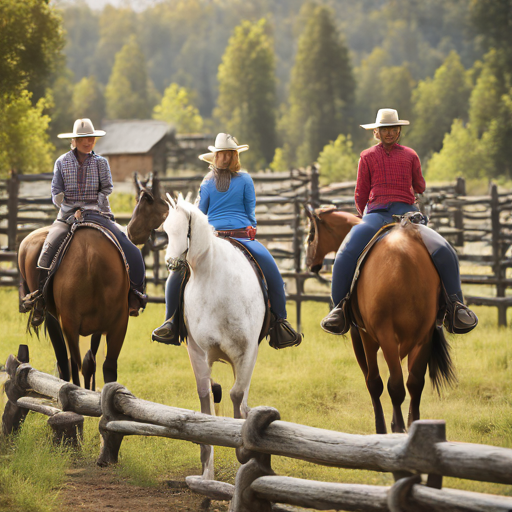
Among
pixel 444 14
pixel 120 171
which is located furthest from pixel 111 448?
pixel 444 14

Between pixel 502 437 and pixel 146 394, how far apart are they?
157 inches

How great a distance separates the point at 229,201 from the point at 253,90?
216ft

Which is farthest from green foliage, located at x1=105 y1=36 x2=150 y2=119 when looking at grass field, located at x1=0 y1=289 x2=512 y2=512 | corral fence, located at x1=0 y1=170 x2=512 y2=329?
grass field, located at x1=0 y1=289 x2=512 y2=512

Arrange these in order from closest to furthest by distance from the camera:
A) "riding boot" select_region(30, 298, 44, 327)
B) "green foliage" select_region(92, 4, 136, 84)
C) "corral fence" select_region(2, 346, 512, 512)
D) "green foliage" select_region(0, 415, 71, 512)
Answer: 1. "corral fence" select_region(2, 346, 512, 512)
2. "green foliage" select_region(0, 415, 71, 512)
3. "riding boot" select_region(30, 298, 44, 327)
4. "green foliage" select_region(92, 4, 136, 84)

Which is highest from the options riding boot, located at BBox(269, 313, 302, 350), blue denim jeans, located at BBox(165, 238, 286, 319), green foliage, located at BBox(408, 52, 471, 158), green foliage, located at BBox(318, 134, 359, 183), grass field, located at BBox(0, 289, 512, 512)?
green foliage, located at BBox(408, 52, 471, 158)

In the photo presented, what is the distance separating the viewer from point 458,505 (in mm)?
3236

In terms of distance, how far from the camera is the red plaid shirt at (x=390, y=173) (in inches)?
243

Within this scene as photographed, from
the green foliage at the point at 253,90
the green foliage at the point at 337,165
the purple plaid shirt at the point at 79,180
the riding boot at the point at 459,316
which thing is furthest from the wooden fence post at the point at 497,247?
the green foliage at the point at 253,90

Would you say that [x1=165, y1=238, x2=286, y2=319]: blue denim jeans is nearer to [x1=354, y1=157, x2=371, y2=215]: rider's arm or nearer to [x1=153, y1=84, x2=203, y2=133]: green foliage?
[x1=354, y1=157, x2=371, y2=215]: rider's arm

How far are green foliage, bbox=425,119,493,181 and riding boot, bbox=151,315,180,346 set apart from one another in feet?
157

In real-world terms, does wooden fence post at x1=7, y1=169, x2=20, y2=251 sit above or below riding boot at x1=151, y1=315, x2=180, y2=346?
above

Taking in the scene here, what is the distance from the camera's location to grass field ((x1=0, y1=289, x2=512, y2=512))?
537 centimetres

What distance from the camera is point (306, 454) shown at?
13.2 ft

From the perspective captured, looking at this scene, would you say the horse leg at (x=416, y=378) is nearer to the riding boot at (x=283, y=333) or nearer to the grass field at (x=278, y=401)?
the grass field at (x=278, y=401)
